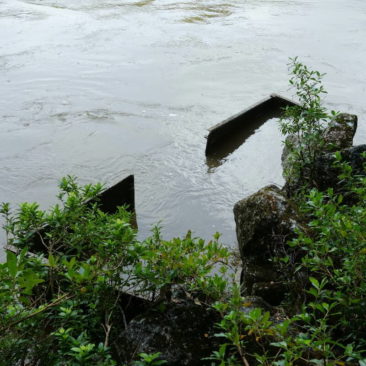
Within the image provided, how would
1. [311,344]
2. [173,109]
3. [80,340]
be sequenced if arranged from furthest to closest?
1. [173,109]
2. [80,340]
3. [311,344]

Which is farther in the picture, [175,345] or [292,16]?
[292,16]

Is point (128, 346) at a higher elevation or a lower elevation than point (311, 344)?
lower

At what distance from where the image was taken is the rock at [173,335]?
279cm

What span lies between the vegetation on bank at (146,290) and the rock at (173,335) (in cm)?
7

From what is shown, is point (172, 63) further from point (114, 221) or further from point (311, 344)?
point (311, 344)

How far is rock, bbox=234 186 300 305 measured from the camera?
12.9 feet

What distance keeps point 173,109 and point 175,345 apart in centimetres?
693

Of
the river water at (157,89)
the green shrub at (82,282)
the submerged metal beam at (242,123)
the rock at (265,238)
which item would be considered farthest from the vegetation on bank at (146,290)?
the submerged metal beam at (242,123)

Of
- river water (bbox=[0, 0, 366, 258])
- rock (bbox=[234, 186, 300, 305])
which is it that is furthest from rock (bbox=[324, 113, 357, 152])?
rock (bbox=[234, 186, 300, 305])

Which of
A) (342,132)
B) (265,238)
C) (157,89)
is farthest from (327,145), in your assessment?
(157,89)

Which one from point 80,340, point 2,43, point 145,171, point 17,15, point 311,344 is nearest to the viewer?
point 311,344

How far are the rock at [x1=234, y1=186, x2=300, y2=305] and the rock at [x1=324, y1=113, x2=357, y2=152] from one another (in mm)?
1763

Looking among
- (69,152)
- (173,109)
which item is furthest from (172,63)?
(69,152)

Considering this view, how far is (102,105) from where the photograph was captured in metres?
9.40
